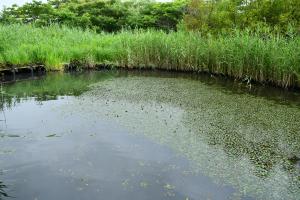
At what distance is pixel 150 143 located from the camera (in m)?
4.78

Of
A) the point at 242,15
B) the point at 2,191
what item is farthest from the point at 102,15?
the point at 2,191

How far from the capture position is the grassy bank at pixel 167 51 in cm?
813

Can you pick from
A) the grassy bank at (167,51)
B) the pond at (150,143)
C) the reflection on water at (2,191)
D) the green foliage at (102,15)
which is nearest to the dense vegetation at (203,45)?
the grassy bank at (167,51)

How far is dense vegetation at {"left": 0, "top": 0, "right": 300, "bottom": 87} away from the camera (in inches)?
326

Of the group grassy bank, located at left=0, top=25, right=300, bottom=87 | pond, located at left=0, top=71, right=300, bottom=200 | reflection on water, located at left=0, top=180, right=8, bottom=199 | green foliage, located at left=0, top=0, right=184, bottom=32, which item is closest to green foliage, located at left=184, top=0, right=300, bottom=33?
grassy bank, located at left=0, top=25, right=300, bottom=87

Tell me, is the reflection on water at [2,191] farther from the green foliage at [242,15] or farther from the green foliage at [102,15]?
the green foliage at [102,15]

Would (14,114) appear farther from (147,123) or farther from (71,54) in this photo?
(71,54)

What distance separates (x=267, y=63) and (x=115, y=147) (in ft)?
16.6

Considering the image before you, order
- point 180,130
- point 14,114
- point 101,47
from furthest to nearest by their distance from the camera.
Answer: point 101,47 < point 14,114 < point 180,130

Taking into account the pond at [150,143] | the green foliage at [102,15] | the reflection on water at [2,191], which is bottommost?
the pond at [150,143]

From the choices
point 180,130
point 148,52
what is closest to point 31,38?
point 148,52

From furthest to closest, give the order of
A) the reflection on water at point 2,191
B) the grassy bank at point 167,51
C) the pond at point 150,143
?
the grassy bank at point 167,51 → the pond at point 150,143 → the reflection on water at point 2,191

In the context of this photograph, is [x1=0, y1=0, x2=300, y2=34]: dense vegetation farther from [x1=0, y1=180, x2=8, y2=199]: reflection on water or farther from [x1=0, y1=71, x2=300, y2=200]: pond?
[x1=0, y1=180, x2=8, y2=199]: reflection on water

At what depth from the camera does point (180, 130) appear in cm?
529
